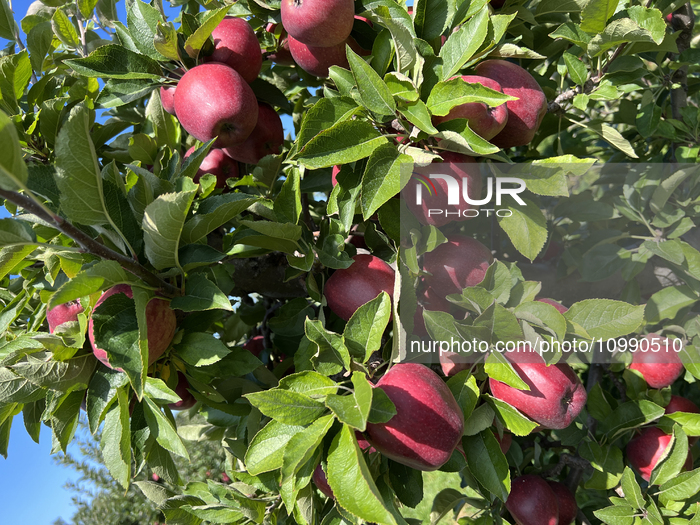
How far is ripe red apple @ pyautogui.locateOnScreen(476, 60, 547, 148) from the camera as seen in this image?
98cm

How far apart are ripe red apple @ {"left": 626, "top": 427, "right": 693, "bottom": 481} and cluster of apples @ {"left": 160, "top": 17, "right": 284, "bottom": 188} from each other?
1238 millimetres

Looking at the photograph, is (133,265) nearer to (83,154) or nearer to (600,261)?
(83,154)

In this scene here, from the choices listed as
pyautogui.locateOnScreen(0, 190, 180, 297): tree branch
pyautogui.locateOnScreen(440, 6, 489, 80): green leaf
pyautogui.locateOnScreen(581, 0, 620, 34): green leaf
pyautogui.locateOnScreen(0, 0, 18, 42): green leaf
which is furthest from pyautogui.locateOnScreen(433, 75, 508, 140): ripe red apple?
pyautogui.locateOnScreen(0, 0, 18, 42): green leaf

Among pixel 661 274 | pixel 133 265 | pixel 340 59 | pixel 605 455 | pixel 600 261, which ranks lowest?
pixel 605 455

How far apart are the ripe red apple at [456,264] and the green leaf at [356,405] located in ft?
1.25

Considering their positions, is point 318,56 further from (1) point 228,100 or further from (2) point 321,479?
(2) point 321,479

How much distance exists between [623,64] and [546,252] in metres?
0.54

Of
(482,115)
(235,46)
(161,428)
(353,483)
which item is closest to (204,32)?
(235,46)

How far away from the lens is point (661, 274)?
4.61 ft

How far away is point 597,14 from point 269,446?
3.51ft

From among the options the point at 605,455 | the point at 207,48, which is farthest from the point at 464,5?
the point at 605,455

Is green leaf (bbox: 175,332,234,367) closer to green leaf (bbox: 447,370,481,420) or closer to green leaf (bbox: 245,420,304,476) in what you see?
green leaf (bbox: 245,420,304,476)

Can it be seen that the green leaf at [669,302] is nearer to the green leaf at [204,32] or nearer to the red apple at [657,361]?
the red apple at [657,361]

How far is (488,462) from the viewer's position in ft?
3.02
